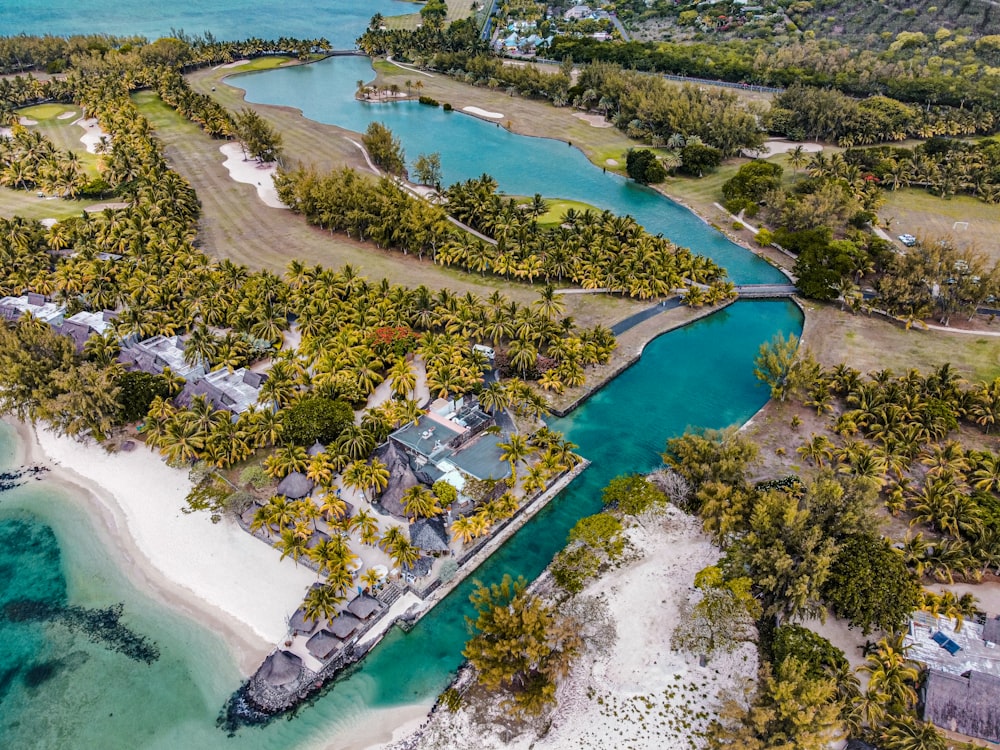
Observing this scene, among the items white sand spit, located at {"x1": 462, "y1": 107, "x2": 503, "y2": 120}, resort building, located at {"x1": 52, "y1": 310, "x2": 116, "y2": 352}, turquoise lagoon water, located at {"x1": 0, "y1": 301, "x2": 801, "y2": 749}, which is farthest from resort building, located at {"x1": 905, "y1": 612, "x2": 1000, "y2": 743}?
white sand spit, located at {"x1": 462, "y1": 107, "x2": 503, "y2": 120}

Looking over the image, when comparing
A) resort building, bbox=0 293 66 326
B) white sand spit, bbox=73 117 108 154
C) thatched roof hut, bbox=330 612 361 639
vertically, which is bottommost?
thatched roof hut, bbox=330 612 361 639

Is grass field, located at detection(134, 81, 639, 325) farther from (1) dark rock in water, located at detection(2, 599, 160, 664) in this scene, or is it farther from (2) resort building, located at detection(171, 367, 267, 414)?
(1) dark rock in water, located at detection(2, 599, 160, 664)

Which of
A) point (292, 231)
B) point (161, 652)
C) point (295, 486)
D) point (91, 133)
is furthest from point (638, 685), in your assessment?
point (91, 133)

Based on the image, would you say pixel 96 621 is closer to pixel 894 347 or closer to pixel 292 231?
pixel 292 231

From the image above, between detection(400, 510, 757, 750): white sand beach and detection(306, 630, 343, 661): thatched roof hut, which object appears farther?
detection(306, 630, 343, 661): thatched roof hut

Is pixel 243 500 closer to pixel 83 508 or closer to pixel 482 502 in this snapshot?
pixel 83 508

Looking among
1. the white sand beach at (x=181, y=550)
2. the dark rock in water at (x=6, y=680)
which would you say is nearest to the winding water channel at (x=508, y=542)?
the white sand beach at (x=181, y=550)

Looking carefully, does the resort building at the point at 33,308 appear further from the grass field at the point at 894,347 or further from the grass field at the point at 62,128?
the grass field at the point at 894,347
